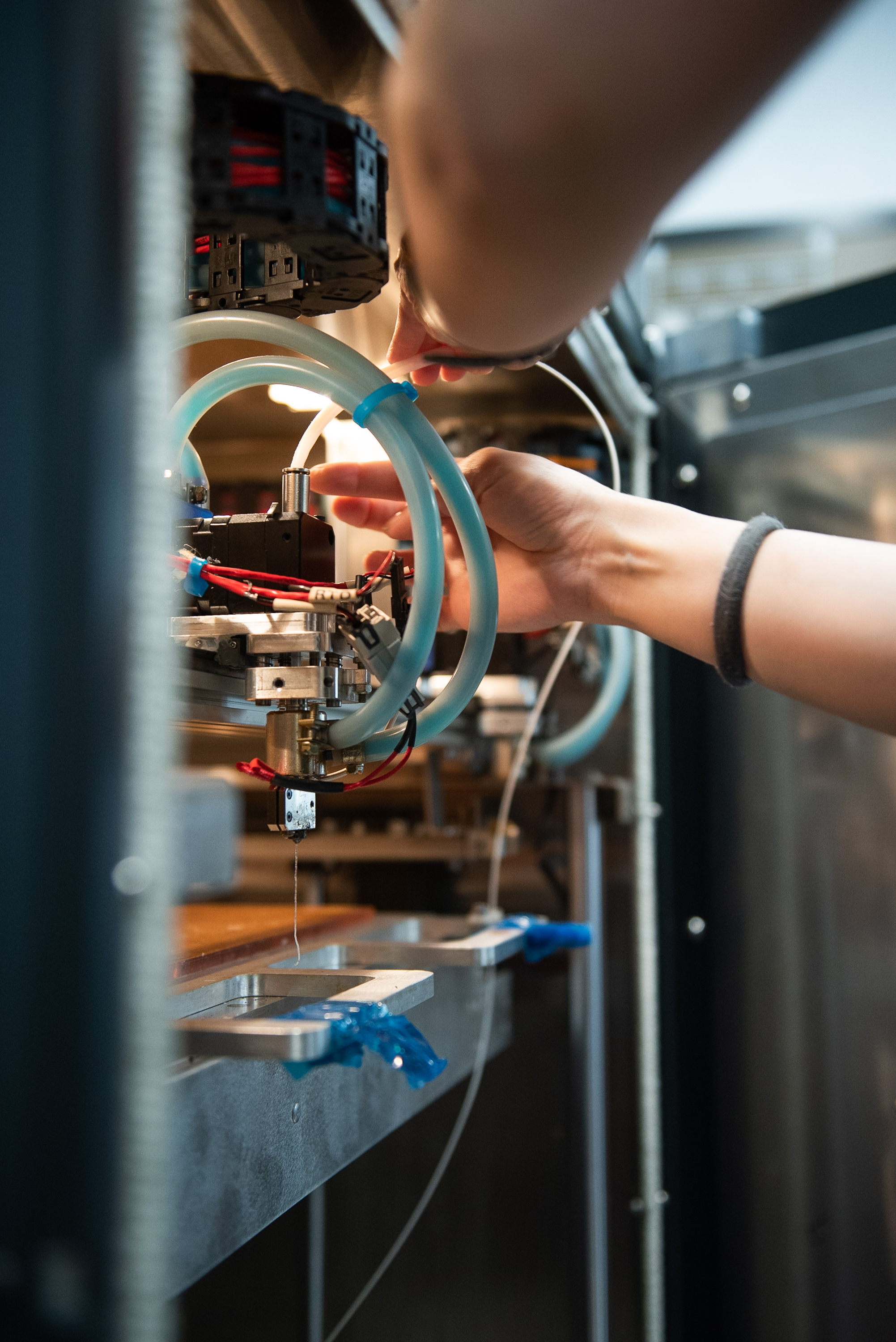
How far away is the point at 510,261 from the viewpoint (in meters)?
0.48

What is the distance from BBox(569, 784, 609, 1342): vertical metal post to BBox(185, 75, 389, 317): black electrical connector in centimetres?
89

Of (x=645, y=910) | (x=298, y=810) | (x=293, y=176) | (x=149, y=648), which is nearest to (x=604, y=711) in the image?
(x=645, y=910)

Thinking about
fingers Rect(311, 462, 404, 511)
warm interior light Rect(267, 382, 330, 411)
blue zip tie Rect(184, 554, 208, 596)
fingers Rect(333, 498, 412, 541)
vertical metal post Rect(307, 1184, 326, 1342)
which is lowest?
vertical metal post Rect(307, 1184, 326, 1342)

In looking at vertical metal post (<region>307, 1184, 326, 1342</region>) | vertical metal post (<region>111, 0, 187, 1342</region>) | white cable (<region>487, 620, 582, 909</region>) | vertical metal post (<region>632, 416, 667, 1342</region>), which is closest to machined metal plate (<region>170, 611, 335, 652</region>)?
vertical metal post (<region>111, 0, 187, 1342</region>)

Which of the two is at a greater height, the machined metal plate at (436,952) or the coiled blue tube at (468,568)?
the coiled blue tube at (468,568)

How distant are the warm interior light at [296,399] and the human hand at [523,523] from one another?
36 cm

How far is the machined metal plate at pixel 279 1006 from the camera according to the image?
1.78ft

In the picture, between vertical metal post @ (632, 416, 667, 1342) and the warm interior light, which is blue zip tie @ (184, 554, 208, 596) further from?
vertical metal post @ (632, 416, 667, 1342)

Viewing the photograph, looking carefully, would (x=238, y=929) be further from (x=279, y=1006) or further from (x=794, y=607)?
(x=794, y=607)

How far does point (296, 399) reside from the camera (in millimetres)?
1303

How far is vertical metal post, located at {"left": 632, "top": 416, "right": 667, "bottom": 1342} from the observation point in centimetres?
136

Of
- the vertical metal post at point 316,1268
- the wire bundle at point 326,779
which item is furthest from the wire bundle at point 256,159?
the vertical metal post at point 316,1268

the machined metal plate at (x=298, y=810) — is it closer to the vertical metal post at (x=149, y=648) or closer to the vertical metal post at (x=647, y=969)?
the vertical metal post at (x=149, y=648)

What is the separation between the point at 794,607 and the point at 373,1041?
1.34 ft
